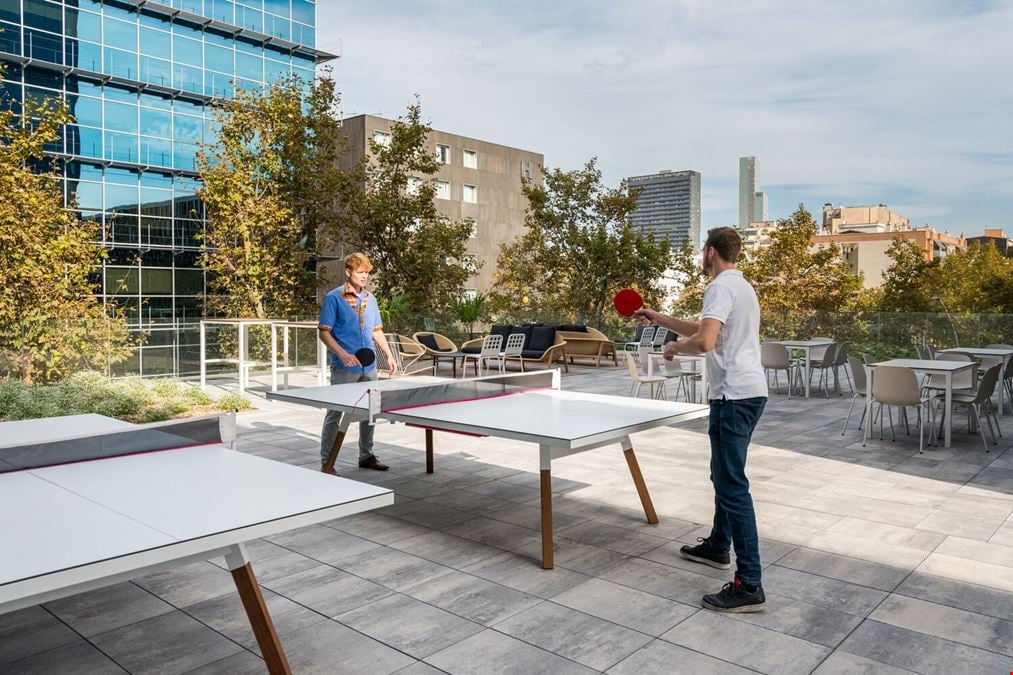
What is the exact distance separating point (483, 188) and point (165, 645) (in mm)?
45225

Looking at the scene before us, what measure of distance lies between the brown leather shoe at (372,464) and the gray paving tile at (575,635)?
3.27m

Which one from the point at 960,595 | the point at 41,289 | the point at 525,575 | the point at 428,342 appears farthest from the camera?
the point at 428,342

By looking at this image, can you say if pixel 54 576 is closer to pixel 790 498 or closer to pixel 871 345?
pixel 790 498

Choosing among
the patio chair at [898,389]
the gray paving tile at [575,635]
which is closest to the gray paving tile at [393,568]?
the gray paving tile at [575,635]

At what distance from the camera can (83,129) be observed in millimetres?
25703

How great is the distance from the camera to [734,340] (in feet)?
12.4

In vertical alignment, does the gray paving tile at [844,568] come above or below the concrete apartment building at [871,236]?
below

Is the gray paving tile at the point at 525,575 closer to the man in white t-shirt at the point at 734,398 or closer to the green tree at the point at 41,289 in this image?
the man in white t-shirt at the point at 734,398

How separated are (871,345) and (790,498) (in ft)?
44.7

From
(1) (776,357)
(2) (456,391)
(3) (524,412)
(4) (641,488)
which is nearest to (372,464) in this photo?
(2) (456,391)

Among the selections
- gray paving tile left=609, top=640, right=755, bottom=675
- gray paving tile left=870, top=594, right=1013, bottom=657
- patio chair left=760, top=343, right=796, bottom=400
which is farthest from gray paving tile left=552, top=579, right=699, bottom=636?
patio chair left=760, top=343, right=796, bottom=400

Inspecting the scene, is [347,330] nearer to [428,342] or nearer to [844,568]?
[844,568]

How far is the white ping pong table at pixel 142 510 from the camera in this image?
2082 mm

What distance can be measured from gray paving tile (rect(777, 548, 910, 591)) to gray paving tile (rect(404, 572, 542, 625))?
159 centimetres
